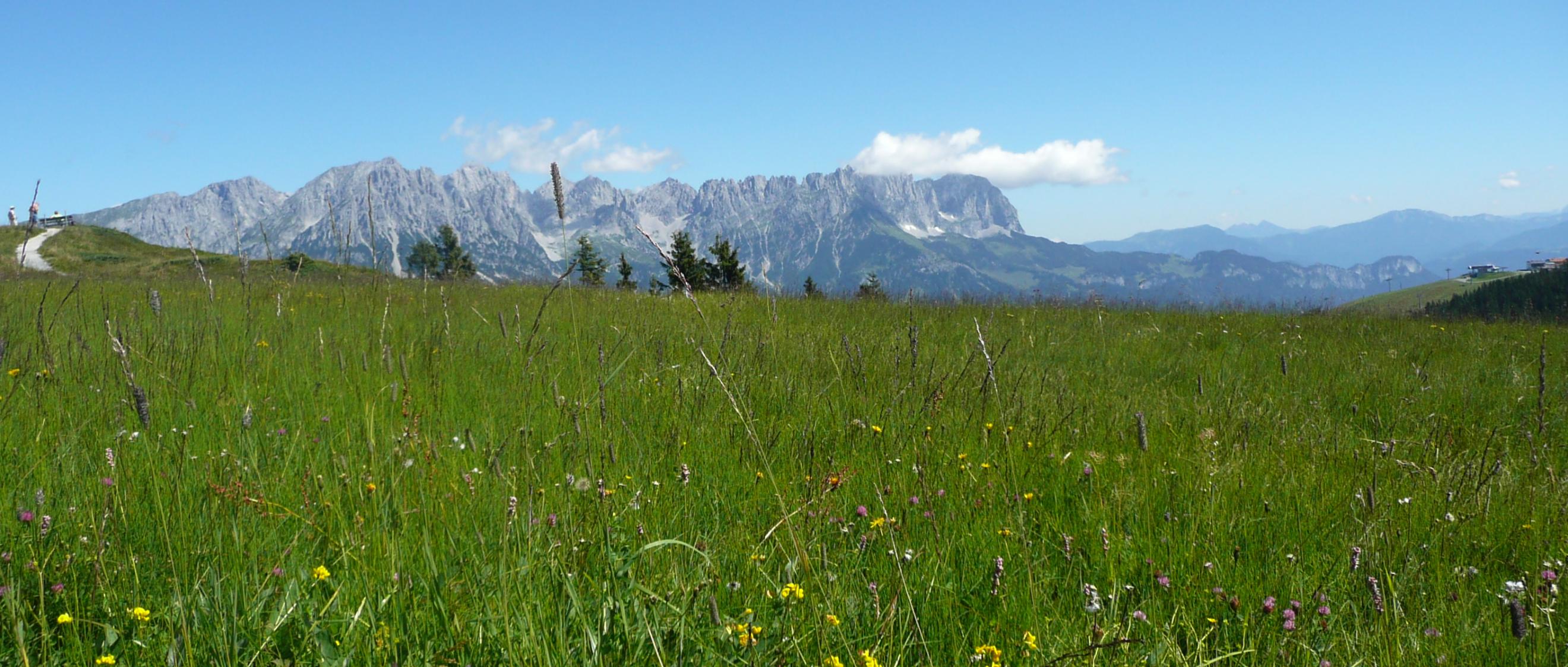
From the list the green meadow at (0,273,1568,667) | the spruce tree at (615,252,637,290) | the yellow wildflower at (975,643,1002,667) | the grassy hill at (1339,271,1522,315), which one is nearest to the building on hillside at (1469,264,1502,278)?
the grassy hill at (1339,271,1522,315)

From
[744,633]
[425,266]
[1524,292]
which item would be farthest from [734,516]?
[1524,292]

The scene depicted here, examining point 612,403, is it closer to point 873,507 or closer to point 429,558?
point 873,507

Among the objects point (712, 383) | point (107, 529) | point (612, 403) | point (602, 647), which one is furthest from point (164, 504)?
point (712, 383)

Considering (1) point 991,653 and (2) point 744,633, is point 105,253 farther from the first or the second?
(1) point 991,653

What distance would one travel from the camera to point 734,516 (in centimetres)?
278

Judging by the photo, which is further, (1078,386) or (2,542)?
(1078,386)

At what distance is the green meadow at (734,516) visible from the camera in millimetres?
1638

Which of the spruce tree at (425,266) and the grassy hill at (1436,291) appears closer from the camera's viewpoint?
the spruce tree at (425,266)

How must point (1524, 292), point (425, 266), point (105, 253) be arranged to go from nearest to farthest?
point (425, 266), point (105, 253), point (1524, 292)

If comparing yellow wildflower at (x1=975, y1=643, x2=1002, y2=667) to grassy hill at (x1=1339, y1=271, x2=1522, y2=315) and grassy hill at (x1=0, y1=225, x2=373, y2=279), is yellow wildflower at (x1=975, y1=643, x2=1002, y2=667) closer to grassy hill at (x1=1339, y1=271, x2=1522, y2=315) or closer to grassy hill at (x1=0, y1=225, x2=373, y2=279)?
grassy hill at (x1=0, y1=225, x2=373, y2=279)

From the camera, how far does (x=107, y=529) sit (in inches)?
84.7

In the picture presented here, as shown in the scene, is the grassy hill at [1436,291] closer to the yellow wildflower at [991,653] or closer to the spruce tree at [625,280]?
the spruce tree at [625,280]

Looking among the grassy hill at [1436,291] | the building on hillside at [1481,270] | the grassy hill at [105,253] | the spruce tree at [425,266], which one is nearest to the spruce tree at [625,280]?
the spruce tree at [425,266]

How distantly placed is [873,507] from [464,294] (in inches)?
376
